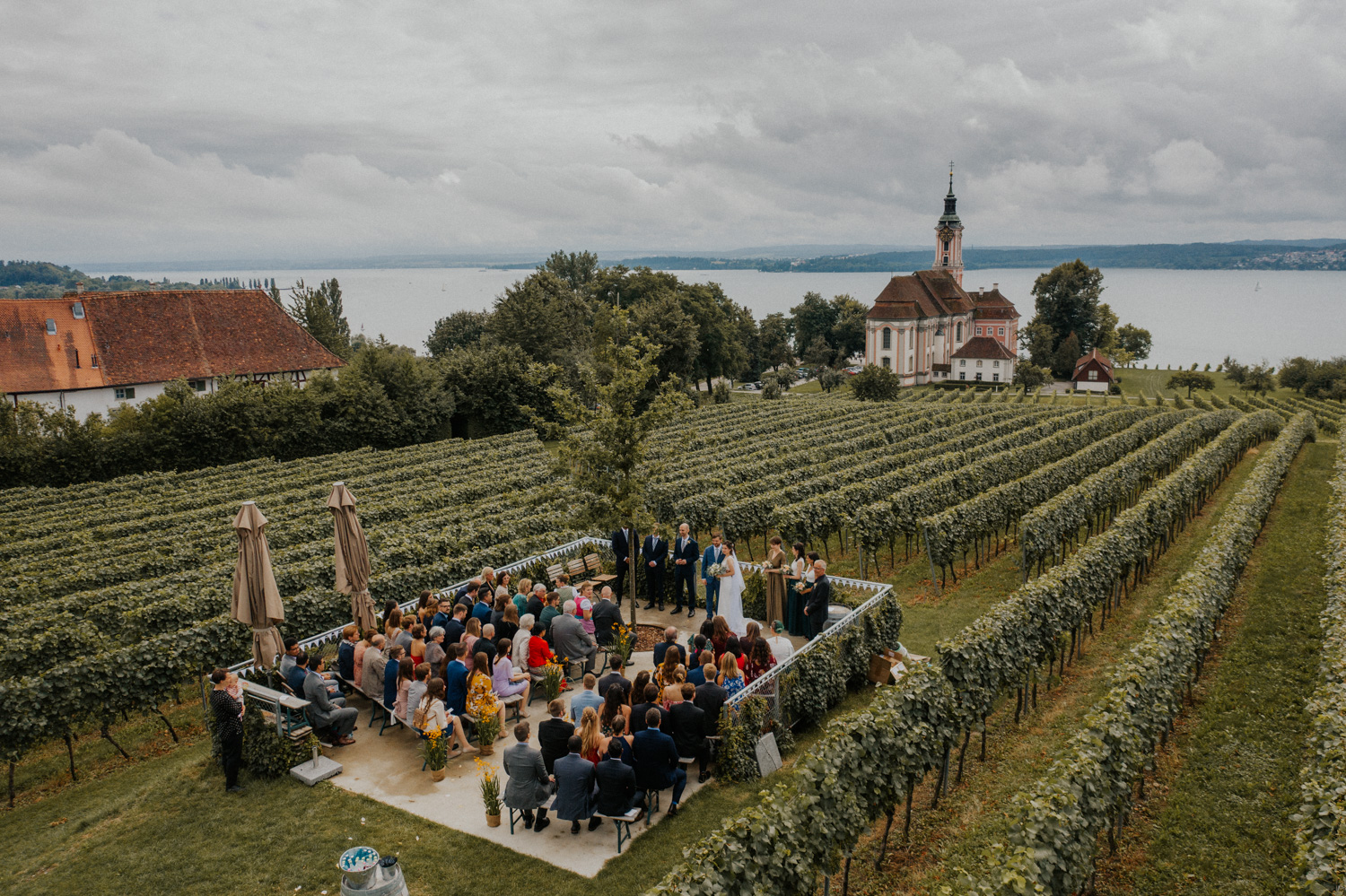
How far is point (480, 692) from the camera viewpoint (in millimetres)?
11383

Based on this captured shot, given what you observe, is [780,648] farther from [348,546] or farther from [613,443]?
[348,546]

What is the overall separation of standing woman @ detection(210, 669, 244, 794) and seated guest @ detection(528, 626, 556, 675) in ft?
13.5

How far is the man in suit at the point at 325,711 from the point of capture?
11.4 metres

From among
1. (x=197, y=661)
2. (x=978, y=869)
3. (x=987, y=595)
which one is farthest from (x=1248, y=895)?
(x=197, y=661)

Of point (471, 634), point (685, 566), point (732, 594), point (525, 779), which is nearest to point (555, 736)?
point (525, 779)

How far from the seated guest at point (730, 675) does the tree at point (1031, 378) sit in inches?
3236

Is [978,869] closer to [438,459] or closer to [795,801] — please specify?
[795,801]

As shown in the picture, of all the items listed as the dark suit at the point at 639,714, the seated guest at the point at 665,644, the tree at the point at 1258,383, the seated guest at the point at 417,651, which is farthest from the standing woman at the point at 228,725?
the tree at the point at 1258,383

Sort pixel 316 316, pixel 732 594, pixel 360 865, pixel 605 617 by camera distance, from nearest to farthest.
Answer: pixel 360 865, pixel 605 617, pixel 732 594, pixel 316 316

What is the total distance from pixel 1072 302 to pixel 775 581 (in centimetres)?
9975

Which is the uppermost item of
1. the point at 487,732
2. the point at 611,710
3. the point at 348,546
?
the point at 348,546

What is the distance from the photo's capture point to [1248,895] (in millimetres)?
8508

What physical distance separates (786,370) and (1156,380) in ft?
146

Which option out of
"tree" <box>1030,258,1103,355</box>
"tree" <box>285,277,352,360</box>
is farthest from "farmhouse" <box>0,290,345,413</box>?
"tree" <box>1030,258,1103,355</box>
